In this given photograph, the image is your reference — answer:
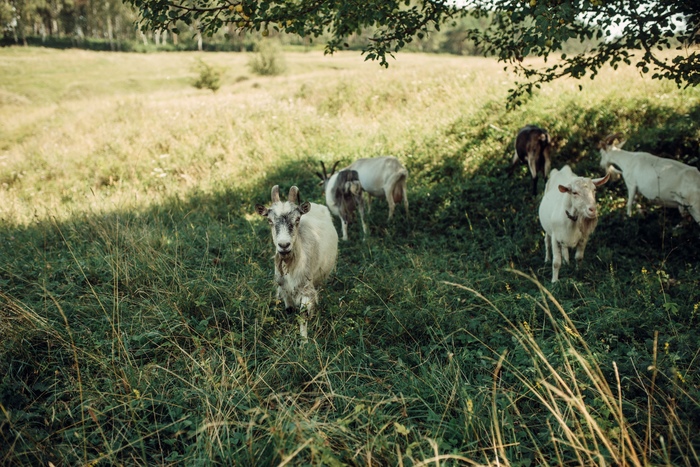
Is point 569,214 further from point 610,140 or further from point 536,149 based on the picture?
point 610,140

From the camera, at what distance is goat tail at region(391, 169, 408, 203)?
852 cm

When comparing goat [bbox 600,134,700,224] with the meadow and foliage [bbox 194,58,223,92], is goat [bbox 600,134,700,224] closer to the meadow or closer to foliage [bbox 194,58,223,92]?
the meadow

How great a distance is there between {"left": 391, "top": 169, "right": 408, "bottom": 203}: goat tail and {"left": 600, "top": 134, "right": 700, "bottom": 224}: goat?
3.61m

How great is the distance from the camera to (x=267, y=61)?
131ft

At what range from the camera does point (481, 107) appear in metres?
12.6

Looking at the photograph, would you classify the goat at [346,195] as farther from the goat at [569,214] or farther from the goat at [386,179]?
the goat at [569,214]

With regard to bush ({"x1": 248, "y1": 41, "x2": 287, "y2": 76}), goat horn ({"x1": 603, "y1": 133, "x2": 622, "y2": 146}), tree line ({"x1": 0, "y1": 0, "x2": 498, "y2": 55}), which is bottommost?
goat horn ({"x1": 603, "y1": 133, "x2": 622, "y2": 146})

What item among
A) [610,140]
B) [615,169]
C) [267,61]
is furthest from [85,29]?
[615,169]

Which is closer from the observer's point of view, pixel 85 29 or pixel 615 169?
pixel 615 169

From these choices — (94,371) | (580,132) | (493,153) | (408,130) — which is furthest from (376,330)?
(408,130)

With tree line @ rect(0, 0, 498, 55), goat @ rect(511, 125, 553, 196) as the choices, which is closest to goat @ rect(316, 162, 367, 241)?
goat @ rect(511, 125, 553, 196)

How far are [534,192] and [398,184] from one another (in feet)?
8.78

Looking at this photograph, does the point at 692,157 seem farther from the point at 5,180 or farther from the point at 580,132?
the point at 5,180

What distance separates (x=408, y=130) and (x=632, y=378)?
10.1 meters
